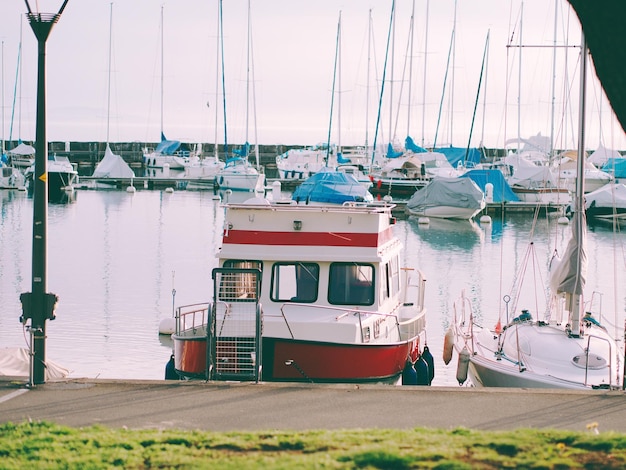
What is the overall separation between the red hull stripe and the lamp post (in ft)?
Answer: 16.0

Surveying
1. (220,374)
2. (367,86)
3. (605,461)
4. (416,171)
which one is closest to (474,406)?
(605,461)

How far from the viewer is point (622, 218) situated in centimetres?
6538

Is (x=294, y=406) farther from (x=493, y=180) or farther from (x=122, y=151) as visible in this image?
(x=122, y=151)

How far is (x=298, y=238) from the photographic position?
16453 millimetres

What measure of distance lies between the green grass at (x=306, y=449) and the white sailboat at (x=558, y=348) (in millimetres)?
6652

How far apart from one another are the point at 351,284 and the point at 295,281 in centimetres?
97

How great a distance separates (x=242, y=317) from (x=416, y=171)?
63.3 m

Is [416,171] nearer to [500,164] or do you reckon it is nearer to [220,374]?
[500,164]

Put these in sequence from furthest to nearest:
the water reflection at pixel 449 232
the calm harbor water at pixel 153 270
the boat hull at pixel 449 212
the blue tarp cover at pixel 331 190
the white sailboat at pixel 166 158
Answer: the white sailboat at pixel 166 158 < the boat hull at pixel 449 212 < the water reflection at pixel 449 232 < the blue tarp cover at pixel 331 190 < the calm harbor water at pixel 153 270

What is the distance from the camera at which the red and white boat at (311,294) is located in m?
15.0

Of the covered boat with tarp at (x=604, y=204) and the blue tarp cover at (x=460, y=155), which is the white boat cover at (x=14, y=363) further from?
the blue tarp cover at (x=460, y=155)

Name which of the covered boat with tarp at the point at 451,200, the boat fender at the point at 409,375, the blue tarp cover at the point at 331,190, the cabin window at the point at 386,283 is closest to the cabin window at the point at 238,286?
the cabin window at the point at 386,283

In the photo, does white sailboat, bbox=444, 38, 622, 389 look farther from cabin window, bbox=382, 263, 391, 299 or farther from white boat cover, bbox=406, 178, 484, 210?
white boat cover, bbox=406, 178, 484, 210

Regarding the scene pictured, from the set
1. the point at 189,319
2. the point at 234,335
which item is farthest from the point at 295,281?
the point at 189,319
